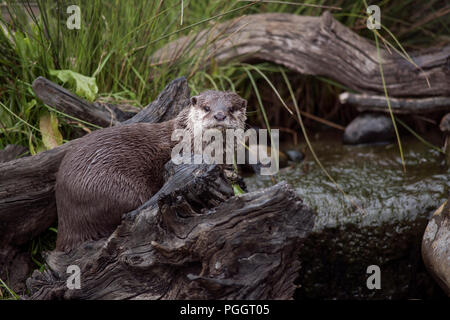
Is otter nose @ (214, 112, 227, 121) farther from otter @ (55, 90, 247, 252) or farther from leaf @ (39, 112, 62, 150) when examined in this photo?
leaf @ (39, 112, 62, 150)

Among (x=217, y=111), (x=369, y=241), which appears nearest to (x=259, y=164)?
(x=369, y=241)

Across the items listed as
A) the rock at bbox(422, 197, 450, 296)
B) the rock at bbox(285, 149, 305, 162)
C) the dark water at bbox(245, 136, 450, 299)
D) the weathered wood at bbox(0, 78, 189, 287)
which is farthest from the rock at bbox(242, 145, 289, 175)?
the weathered wood at bbox(0, 78, 189, 287)

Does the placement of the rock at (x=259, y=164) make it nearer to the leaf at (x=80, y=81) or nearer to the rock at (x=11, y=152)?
the leaf at (x=80, y=81)

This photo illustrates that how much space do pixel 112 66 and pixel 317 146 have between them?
5.20ft

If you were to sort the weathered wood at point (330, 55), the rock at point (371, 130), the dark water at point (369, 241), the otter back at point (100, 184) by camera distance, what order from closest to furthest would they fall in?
the otter back at point (100, 184)
the dark water at point (369, 241)
the weathered wood at point (330, 55)
the rock at point (371, 130)

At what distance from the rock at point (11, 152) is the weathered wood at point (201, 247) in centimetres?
83

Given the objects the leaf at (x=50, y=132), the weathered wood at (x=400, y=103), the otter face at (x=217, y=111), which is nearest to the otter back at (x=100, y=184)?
the otter face at (x=217, y=111)

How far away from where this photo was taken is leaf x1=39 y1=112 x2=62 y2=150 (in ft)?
8.16

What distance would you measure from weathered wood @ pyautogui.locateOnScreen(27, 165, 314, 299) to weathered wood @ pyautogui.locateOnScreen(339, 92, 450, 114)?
197 centimetres

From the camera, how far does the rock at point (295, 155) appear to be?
11.3ft

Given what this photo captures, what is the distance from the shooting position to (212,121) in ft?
6.97

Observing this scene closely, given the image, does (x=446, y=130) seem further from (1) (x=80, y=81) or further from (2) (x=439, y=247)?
(1) (x=80, y=81)
